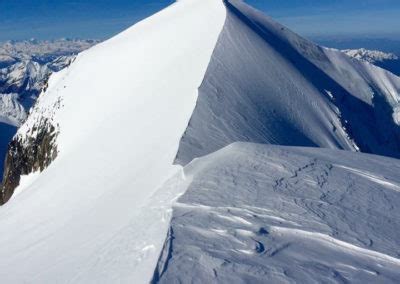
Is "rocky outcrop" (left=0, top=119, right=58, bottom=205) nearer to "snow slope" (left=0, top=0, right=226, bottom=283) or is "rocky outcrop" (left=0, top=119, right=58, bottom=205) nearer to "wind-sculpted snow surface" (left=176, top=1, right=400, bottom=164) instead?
"snow slope" (left=0, top=0, right=226, bottom=283)

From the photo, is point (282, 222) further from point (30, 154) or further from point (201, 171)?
point (30, 154)

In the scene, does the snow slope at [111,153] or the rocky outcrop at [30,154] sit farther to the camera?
the rocky outcrop at [30,154]

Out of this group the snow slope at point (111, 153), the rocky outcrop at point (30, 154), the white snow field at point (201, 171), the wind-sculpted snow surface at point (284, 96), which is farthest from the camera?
the rocky outcrop at point (30, 154)

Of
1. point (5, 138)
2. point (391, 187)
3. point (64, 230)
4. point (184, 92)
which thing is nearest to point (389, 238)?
point (391, 187)

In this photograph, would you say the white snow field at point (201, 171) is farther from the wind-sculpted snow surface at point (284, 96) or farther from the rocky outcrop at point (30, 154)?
the rocky outcrop at point (30, 154)

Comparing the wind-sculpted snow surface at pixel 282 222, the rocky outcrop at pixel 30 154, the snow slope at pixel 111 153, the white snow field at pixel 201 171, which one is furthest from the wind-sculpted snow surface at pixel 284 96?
the rocky outcrop at pixel 30 154
